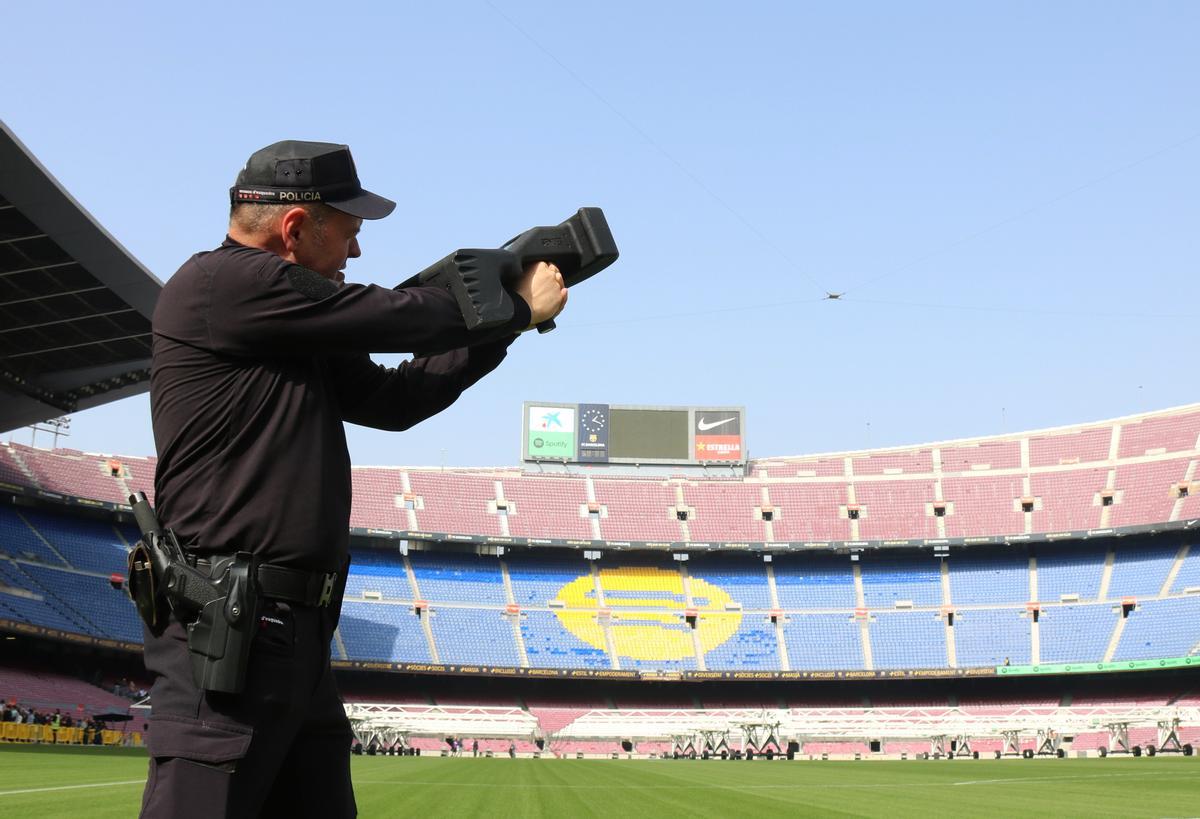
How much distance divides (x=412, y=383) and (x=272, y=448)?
2.21 ft

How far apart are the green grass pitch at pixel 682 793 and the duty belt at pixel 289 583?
376 inches

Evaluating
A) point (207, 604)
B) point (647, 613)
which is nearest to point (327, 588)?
point (207, 604)

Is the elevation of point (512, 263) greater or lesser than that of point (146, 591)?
greater

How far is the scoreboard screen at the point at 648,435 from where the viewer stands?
6431 centimetres

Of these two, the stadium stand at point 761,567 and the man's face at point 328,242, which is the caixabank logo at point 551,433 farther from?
the man's face at point 328,242

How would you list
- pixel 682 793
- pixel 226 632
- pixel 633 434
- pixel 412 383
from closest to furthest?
pixel 226 632 < pixel 412 383 < pixel 682 793 < pixel 633 434

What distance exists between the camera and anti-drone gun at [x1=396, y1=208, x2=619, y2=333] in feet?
9.02

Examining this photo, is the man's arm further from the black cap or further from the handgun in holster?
the handgun in holster

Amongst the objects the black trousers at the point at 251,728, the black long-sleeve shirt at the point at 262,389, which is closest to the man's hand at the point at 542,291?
the black long-sleeve shirt at the point at 262,389

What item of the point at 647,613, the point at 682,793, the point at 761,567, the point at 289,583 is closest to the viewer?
the point at 289,583

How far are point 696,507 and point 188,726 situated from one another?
5894cm

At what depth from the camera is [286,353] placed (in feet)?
8.87

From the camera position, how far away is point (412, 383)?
3.26 metres

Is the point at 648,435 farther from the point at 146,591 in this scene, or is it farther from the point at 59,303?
the point at 146,591
